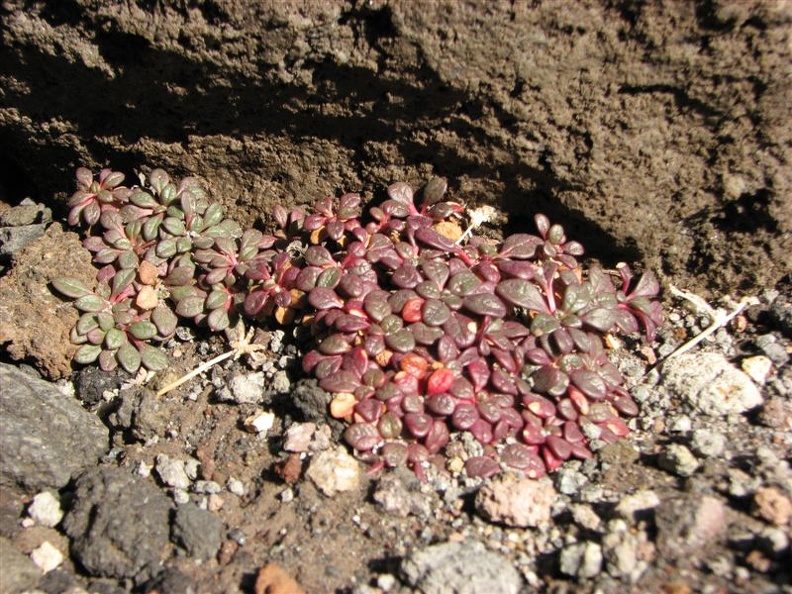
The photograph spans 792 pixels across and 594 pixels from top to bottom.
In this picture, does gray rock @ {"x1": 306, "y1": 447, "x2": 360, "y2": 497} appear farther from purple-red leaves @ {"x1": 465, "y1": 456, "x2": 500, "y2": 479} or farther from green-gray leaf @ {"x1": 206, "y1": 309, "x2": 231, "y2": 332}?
green-gray leaf @ {"x1": 206, "y1": 309, "x2": 231, "y2": 332}

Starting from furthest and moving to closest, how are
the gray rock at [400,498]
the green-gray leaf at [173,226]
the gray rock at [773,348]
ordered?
the green-gray leaf at [173,226] → the gray rock at [773,348] → the gray rock at [400,498]

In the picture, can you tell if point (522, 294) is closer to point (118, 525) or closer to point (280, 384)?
point (280, 384)

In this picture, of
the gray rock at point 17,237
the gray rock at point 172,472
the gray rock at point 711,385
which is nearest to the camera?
the gray rock at point 172,472

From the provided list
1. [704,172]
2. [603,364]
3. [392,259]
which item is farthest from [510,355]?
[704,172]

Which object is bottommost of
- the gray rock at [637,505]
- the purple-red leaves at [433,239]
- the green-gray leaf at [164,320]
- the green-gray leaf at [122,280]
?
the green-gray leaf at [164,320]

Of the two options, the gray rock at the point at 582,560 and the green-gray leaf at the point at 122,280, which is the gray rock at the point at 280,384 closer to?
the green-gray leaf at the point at 122,280

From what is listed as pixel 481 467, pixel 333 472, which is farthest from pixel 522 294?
pixel 333 472

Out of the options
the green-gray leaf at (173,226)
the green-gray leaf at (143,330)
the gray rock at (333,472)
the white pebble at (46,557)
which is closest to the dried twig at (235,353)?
the green-gray leaf at (143,330)
